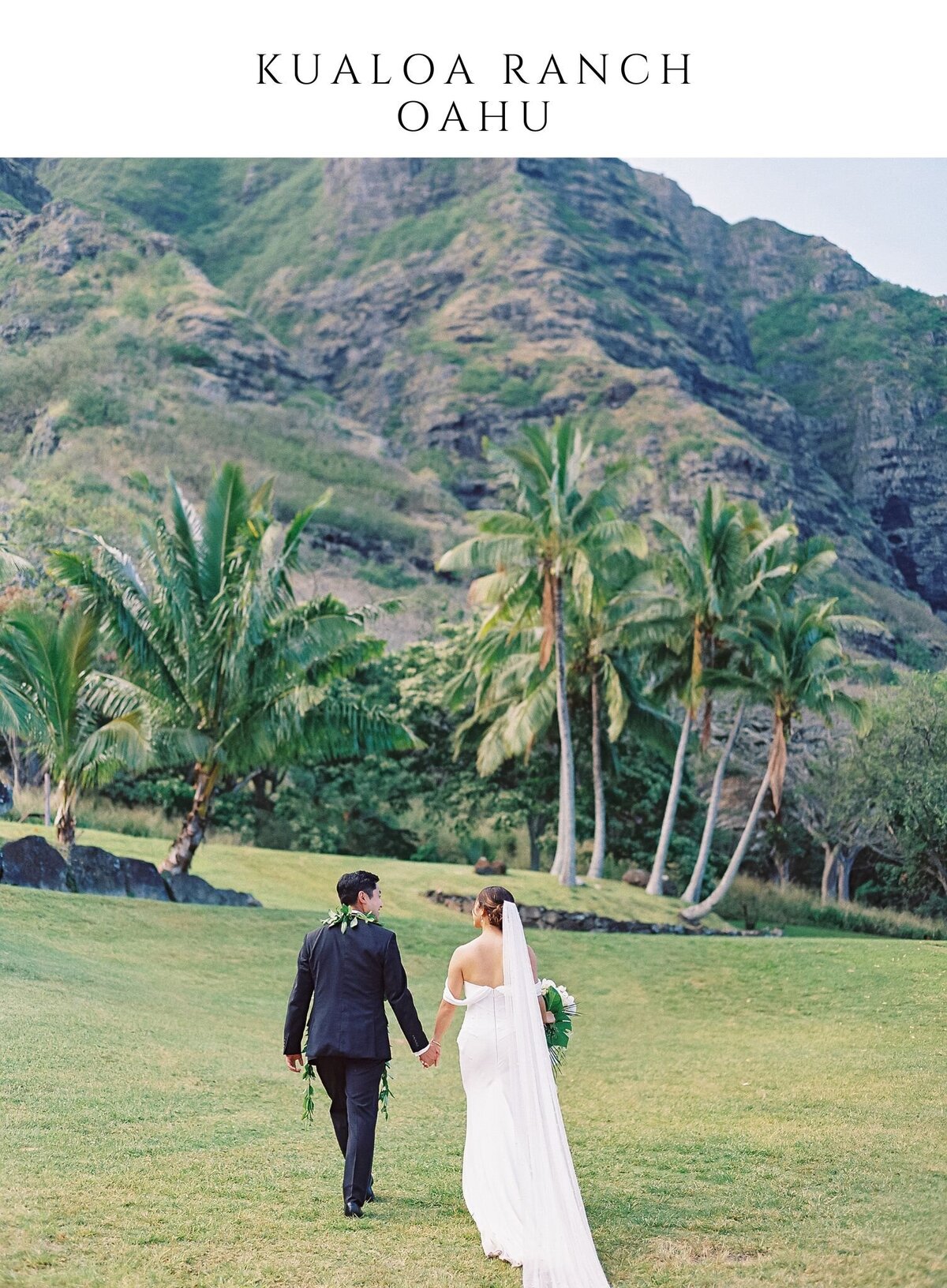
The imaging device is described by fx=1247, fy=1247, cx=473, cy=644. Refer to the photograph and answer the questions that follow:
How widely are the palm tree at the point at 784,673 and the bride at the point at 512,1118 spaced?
22.0m

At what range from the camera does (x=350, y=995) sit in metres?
6.66

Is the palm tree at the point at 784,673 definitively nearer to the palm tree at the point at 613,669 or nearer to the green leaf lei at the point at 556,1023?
the palm tree at the point at 613,669

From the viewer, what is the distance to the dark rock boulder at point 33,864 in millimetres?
18281

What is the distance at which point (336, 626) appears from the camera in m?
22.1

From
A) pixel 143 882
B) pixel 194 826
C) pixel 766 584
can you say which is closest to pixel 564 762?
pixel 766 584

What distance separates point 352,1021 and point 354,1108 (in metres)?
0.45

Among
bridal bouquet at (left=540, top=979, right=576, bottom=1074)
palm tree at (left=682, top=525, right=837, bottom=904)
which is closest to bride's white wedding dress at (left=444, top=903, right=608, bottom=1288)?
bridal bouquet at (left=540, top=979, right=576, bottom=1074)

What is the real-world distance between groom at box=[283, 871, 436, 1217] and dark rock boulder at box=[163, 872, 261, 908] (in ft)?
45.9

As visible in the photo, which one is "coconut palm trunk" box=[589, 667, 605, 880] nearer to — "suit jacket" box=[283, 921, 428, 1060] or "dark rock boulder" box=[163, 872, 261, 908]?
"dark rock boulder" box=[163, 872, 261, 908]

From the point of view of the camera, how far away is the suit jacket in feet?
21.6

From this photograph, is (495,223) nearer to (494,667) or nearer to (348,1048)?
(494,667)

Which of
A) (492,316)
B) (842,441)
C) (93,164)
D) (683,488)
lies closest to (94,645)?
(683,488)

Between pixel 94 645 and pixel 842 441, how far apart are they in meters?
116

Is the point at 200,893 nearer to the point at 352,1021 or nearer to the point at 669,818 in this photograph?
the point at 669,818
